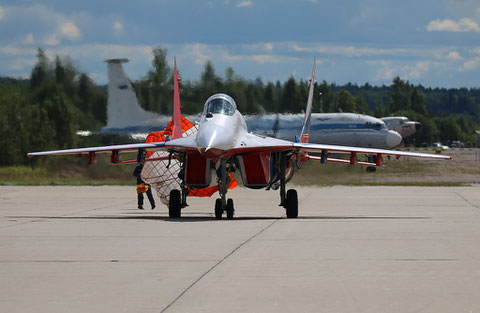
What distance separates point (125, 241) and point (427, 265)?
16.8ft

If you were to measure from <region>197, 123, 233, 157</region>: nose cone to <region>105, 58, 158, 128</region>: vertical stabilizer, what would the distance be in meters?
19.0

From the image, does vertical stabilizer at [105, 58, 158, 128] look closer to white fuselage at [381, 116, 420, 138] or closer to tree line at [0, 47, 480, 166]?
tree line at [0, 47, 480, 166]

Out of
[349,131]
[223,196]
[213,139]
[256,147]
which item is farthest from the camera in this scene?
[349,131]

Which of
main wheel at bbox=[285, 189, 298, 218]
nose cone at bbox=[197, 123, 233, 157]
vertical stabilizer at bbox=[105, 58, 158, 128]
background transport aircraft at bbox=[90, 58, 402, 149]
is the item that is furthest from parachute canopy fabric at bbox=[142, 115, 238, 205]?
vertical stabilizer at bbox=[105, 58, 158, 128]

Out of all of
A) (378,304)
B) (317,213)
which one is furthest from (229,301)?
(317,213)

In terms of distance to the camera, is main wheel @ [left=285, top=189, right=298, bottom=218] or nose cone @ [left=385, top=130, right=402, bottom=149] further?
nose cone @ [left=385, top=130, right=402, bottom=149]

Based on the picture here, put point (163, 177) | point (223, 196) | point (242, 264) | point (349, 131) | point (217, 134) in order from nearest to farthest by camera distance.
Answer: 1. point (242, 264)
2. point (217, 134)
3. point (223, 196)
4. point (163, 177)
5. point (349, 131)

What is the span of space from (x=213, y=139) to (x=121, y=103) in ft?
65.8

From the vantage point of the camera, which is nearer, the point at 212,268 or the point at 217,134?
the point at 212,268

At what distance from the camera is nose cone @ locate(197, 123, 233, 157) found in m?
17.2

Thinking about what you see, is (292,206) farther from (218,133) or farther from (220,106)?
(218,133)

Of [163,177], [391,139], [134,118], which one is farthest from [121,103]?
[391,139]

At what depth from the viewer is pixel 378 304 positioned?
744 cm

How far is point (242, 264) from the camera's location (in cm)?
1025
